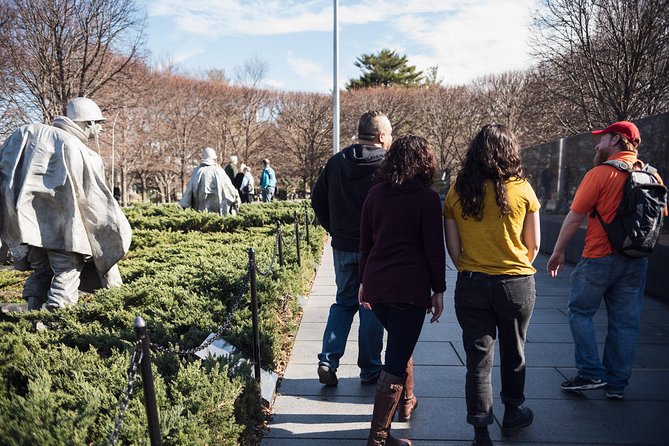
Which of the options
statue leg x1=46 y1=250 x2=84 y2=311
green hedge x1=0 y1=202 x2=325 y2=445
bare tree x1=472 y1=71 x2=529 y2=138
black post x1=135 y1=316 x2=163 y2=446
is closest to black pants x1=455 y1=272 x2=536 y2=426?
green hedge x1=0 y1=202 x2=325 y2=445

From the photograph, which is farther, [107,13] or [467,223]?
[107,13]

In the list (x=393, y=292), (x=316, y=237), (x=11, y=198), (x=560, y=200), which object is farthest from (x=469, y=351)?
(x=560, y=200)

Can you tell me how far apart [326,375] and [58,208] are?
2.81 m

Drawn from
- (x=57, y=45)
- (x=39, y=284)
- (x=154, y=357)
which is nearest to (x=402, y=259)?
(x=154, y=357)

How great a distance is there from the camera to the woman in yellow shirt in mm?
3020

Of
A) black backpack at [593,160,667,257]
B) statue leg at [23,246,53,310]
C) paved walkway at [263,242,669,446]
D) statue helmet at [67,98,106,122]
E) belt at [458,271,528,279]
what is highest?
statue helmet at [67,98,106,122]

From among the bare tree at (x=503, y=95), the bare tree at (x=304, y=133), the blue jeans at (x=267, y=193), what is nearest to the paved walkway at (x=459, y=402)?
the blue jeans at (x=267, y=193)

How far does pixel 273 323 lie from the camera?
14.8ft

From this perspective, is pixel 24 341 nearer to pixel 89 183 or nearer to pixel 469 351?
pixel 89 183

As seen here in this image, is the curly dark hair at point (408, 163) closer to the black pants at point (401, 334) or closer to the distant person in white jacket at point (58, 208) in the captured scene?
the black pants at point (401, 334)

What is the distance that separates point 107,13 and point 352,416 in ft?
66.0

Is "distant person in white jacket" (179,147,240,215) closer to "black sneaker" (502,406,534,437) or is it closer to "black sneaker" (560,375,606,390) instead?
"black sneaker" (560,375,606,390)

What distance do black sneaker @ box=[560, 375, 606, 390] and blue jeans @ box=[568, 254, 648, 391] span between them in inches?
1.4

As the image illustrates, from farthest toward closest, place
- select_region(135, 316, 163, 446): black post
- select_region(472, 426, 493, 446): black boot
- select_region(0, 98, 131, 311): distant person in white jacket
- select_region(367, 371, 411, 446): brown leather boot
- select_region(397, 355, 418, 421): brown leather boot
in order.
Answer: select_region(0, 98, 131, 311): distant person in white jacket
select_region(397, 355, 418, 421): brown leather boot
select_region(472, 426, 493, 446): black boot
select_region(367, 371, 411, 446): brown leather boot
select_region(135, 316, 163, 446): black post
